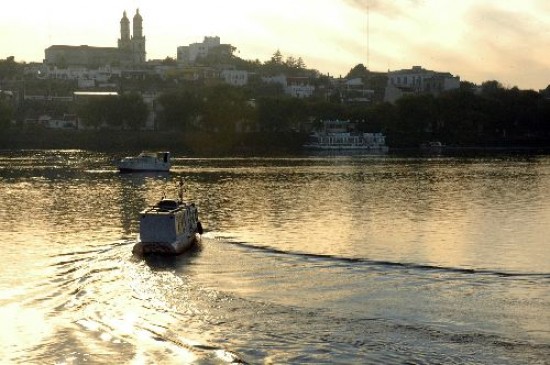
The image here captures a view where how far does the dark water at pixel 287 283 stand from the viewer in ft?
85.6

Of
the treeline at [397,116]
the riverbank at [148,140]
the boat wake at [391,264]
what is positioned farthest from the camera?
the treeline at [397,116]

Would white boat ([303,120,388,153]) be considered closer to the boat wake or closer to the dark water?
the dark water

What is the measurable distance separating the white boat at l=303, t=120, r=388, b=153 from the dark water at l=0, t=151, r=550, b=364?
308 ft

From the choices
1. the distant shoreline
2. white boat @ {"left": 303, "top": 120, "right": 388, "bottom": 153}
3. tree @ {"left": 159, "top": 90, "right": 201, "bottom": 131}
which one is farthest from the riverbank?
white boat @ {"left": 303, "top": 120, "right": 388, "bottom": 153}

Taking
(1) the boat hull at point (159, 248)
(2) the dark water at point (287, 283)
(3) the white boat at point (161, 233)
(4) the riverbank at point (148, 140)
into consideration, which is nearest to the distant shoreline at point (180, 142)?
(4) the riverbank at point (148, 140)

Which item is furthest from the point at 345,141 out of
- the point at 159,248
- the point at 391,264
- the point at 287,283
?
the point at 287,283

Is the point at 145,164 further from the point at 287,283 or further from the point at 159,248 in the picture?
the point at 287,283

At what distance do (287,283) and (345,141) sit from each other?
134915mm

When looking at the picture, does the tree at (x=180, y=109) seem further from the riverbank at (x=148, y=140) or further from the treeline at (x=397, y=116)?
the riverbank at (x=148, y=140)

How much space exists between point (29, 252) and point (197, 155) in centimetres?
10008

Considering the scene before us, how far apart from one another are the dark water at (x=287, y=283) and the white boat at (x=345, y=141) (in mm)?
93989

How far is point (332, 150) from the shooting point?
161750 mm

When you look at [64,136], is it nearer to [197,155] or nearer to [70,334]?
[197,155]

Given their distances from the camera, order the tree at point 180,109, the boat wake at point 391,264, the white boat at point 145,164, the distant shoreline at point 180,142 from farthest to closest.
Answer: the tree at point 180,109
the distant shoreline at point 180,142
the white boat at point 145,164
the boat wake at point 391,264
